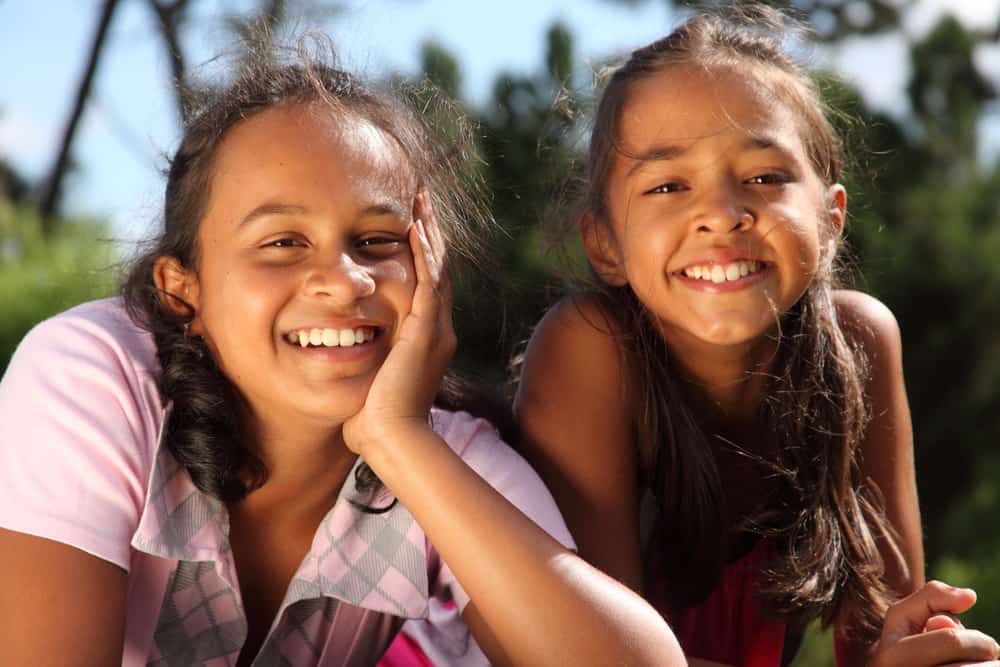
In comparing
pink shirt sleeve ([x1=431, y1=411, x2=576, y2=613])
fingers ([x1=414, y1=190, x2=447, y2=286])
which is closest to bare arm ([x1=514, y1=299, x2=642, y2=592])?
pink shirt sleeve ([x1=431, y1=411, x2=576, y2=613])

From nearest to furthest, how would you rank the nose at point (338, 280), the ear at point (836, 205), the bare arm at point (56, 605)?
1. the bare arm at point (56, 605)
2. the nose at point (338, 280)
3. the ear at point (836, 205)

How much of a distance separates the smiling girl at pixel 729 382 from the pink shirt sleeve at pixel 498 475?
0.18 m

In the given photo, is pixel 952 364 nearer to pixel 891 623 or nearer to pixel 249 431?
pixel 891 623

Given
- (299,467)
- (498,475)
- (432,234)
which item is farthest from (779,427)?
(299,467)

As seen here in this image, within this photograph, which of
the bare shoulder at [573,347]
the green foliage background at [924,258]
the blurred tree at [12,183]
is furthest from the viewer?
the blurred tree at [12,183]

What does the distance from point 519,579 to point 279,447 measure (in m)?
0.49

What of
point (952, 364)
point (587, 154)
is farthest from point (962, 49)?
point (587, 154)

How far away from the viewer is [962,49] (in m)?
5.27

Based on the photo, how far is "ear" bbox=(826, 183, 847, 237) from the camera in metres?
2.31

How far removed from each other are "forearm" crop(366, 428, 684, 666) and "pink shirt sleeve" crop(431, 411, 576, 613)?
0.37 feet

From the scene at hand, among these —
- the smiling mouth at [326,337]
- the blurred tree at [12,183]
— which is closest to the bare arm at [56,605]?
the smiling mouth at [326,337]

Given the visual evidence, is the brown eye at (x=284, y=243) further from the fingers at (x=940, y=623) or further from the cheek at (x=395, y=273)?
the fingers at (x=940, y=623)

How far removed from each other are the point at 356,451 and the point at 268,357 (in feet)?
0.67

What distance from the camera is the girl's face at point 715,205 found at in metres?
2.10
